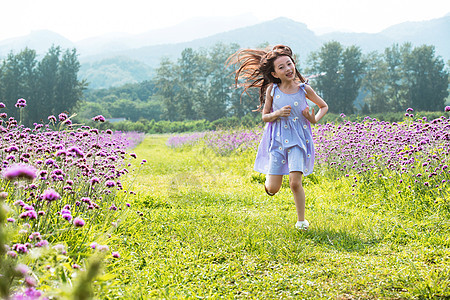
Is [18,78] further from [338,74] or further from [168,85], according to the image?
[338,74]

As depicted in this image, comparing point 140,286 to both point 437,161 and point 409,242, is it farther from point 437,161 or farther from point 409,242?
point 437,161

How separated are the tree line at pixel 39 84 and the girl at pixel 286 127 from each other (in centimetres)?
3553

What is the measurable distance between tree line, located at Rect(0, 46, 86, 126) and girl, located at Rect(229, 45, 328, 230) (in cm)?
3553

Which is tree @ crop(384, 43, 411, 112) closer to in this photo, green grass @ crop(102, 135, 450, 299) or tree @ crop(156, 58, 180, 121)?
tree @ crop(156, 58, 180, 121)

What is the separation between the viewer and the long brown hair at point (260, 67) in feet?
15.3

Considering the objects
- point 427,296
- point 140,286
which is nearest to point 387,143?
point 427,296

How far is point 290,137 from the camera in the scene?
4.29 m

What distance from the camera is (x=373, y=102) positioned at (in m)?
53.8

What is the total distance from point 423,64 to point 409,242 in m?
55.0

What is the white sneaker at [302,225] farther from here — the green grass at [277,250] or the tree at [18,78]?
the tree at [18,78]

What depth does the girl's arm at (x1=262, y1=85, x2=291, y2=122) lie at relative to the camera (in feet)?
13.7

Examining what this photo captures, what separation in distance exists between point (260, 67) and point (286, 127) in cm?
95

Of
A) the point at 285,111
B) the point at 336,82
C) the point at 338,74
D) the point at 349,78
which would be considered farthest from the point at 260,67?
the point at 338,74

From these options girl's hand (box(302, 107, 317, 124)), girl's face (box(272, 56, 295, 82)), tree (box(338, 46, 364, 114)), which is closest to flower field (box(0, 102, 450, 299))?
girl's hand (box(302, 107, 317, 124))
